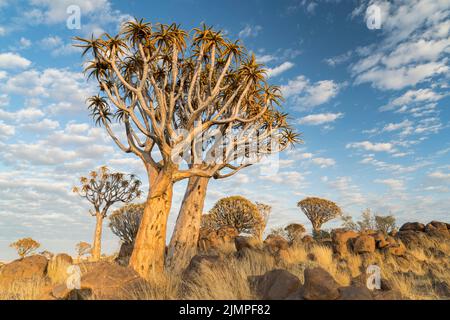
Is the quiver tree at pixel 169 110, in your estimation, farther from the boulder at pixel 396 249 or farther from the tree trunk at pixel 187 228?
the boulder at pixel 396 249

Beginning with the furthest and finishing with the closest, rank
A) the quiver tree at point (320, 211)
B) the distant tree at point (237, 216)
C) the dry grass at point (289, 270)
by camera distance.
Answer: the quiver tree at point (320, 211), the distant tree at point (237, 216), the dry grass at point (289, 270)

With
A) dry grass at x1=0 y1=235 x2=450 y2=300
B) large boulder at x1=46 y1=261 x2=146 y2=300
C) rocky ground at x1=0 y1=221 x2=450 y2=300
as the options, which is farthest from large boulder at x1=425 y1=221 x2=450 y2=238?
large boulder at x1=46 y1=261 x2=146 y2=300

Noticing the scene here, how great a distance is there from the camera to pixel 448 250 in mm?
12594

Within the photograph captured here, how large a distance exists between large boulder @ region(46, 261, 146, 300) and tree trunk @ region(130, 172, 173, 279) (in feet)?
7.82

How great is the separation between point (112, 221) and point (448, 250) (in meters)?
18.6

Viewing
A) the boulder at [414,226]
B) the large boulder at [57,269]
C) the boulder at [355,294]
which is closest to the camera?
the boulder at [355,294]

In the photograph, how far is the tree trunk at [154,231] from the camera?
28.6 ft

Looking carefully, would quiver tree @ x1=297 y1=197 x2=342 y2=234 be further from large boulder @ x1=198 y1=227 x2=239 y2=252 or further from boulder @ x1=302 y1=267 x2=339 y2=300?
boulder @ x1=302 y1=267 x2=339 y2=300

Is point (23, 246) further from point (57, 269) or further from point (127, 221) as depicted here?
point (57, 269)

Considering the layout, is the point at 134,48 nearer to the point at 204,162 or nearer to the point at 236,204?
the point at 204,162

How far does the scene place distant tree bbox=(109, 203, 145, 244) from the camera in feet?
64.6

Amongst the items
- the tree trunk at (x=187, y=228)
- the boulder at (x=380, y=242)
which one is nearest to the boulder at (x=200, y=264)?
the tree trunk at (x=187, y=228)

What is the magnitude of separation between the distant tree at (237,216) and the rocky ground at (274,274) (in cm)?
815

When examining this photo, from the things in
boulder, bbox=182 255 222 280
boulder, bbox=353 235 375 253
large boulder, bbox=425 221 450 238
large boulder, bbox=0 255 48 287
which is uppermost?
large boulder, bbox=425 221 450 238
